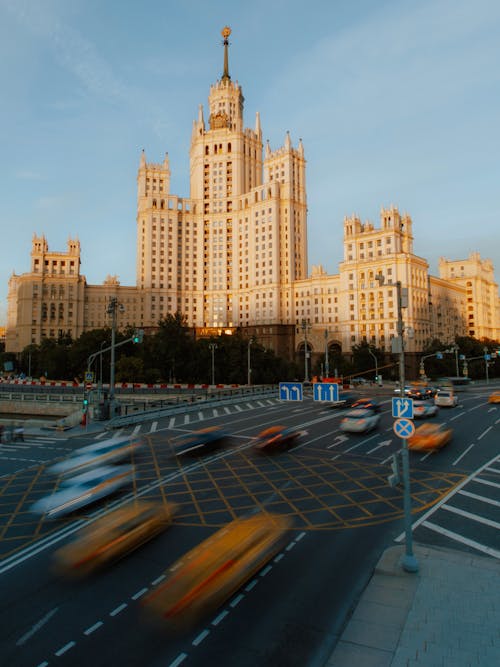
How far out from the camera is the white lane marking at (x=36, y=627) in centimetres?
919

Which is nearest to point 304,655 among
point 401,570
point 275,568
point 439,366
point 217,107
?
point 275,568

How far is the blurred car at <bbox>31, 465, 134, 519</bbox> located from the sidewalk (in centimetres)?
1161

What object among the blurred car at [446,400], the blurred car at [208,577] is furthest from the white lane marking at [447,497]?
the blurred car at [446,400]

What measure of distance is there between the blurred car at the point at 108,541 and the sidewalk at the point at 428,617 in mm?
6872

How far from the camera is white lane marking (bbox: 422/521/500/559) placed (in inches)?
518

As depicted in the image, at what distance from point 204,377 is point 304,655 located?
242ft

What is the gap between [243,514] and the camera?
16.4 m

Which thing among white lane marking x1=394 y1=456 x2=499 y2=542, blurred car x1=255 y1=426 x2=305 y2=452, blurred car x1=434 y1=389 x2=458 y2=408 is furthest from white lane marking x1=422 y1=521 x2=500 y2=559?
blurred car x1=434 y1=389 x2=458 y2=408

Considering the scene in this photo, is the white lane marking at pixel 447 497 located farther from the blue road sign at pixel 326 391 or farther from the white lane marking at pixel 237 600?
the blue road sign at pixel 326 391

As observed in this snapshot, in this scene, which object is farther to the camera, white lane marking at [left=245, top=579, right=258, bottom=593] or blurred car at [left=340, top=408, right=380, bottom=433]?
blurred car at [left=340, top=408, right=380, bottom=433]

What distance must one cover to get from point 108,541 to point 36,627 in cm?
315

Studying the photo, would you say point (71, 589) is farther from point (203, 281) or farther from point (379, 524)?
point (203, 281)

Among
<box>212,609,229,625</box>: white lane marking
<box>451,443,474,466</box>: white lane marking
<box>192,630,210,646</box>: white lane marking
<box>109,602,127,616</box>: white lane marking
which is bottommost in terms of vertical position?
<box>192,630,210,646</box>: white lane marking

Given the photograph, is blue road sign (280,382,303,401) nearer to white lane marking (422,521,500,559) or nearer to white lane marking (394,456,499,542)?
white lane marking (394,456,499,542)
